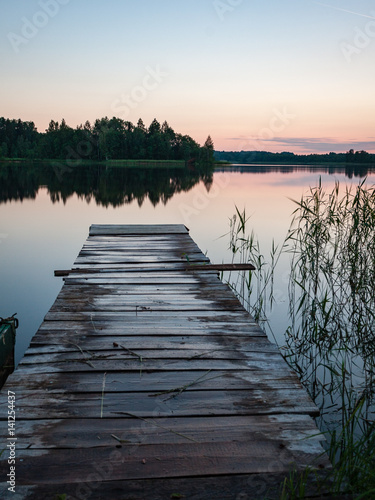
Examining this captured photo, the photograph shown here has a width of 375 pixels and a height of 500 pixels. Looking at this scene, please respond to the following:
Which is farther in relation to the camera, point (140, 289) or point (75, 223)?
point (75, 223)

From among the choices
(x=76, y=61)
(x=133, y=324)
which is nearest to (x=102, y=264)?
(x=133, y=324)

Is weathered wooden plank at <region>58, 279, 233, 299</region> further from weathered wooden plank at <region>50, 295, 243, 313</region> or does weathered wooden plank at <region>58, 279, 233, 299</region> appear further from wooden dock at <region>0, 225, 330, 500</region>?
wooden dock at <region>0, 225, 330, 500</region>

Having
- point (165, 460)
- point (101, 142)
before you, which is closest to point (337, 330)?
point (165, 460)

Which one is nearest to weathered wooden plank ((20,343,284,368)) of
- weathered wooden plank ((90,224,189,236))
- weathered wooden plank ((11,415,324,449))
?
weathered wooden plank ((11,415,324,449))

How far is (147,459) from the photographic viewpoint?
4.75ft

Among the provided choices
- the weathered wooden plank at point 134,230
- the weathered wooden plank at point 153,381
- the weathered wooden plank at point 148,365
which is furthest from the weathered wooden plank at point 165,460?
the weathered wooden plank at point 134,230

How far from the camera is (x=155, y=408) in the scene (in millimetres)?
1772

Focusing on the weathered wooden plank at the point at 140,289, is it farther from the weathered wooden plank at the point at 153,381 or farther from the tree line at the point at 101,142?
the tree line at the point at 101,142

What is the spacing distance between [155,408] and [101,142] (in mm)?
64483

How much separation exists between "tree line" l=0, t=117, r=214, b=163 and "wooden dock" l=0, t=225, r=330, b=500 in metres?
62.9

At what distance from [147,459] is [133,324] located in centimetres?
141

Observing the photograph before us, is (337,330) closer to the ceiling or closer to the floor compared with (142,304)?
closer to the floor

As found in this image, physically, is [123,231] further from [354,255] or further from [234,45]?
[234,45]

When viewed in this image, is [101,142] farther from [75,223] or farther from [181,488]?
[181,488]
